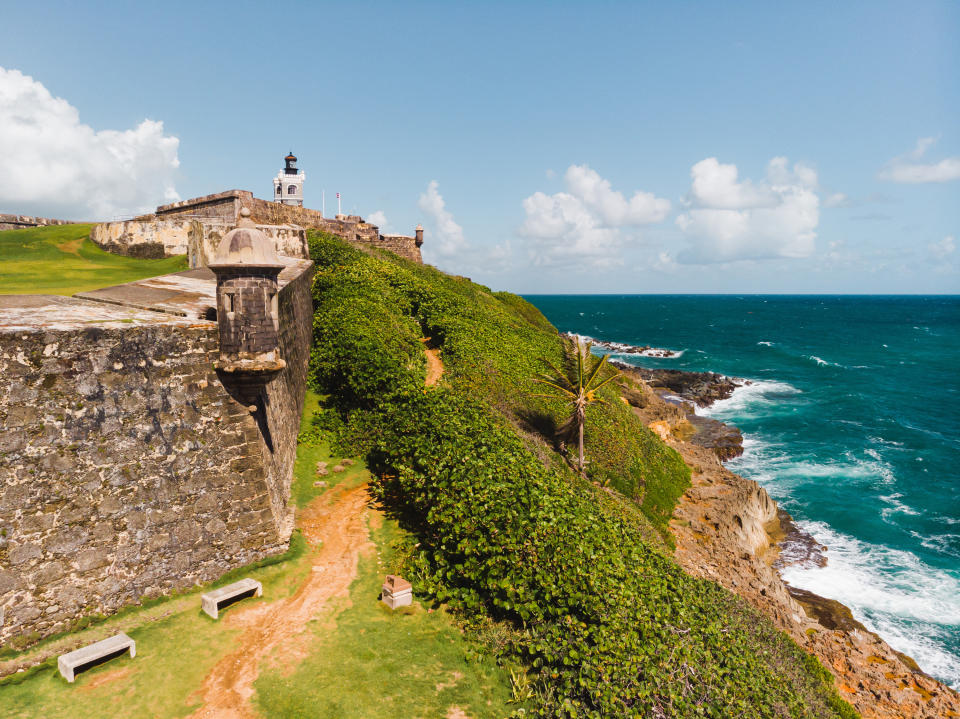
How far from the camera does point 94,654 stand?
7.46 metres

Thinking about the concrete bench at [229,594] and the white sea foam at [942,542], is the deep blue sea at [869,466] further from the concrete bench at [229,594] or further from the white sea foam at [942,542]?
the concrete bench at [229,594]

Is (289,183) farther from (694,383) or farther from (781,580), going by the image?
(781,580)

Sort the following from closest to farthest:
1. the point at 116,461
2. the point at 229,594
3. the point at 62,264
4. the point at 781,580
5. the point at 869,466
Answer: the point at 116,461, the point at 229,594, the point at 62,264, the point at 781,580, the point at 869,466

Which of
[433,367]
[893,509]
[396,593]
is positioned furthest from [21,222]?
[893,509]

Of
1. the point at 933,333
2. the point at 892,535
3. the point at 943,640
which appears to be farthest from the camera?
the point at 933,333

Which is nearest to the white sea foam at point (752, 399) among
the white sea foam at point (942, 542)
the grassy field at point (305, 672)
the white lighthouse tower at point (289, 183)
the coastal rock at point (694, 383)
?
the coastal rock at point (694, 383)

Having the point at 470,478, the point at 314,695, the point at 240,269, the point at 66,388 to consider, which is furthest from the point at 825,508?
the point at 66,388

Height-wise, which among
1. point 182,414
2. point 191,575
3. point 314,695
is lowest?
point 314,695

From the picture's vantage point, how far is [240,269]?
8.96 metres

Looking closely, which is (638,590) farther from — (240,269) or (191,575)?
(240,269)

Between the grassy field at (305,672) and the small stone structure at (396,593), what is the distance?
6.6 inches

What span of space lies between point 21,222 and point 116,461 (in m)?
29.0

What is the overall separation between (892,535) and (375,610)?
27612 mm

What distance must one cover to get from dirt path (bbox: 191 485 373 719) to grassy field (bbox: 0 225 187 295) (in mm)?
8925
